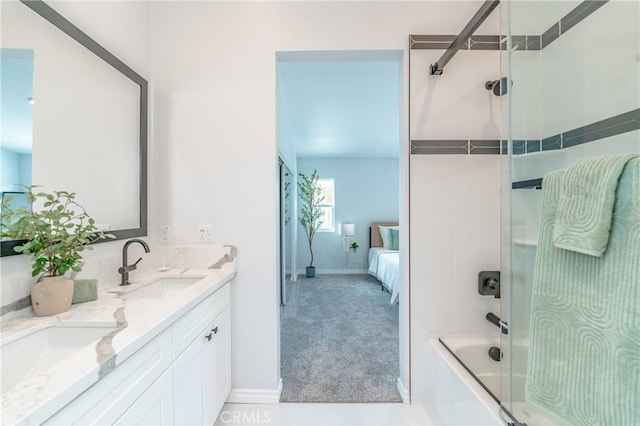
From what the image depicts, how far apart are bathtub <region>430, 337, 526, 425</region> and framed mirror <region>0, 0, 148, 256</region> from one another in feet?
6.48

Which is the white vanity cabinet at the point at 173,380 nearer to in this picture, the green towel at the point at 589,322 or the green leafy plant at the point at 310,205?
the green towel at the point at 589,322

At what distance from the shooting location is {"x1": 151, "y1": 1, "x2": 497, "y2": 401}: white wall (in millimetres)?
1742

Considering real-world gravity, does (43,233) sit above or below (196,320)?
above

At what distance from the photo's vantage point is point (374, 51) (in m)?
1.75

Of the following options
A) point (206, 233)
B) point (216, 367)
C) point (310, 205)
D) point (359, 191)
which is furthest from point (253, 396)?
point (359, 191)

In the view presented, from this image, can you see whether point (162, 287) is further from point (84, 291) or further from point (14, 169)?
point (14, 169)

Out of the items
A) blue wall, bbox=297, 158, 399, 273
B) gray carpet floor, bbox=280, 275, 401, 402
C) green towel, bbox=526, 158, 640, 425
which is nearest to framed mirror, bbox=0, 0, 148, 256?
gray carpet floor, bbox=280, 275, 401, 402

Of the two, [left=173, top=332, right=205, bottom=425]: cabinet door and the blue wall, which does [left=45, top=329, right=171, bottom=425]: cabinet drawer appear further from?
the blue wall

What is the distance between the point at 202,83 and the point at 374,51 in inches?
45.4

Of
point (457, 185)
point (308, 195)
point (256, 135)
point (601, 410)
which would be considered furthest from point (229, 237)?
point (308, 195)

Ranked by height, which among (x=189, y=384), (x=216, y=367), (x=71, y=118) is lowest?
(x=216, y=367)

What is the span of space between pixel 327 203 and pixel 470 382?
184 inches

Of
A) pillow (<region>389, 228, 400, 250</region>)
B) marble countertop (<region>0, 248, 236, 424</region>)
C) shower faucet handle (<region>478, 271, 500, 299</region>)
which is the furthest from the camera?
pillow (<region>389, 228, 400, 250</region>)

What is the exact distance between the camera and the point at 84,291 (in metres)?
1.16
